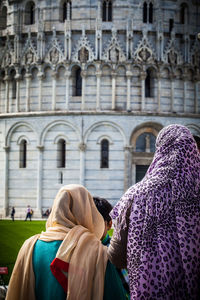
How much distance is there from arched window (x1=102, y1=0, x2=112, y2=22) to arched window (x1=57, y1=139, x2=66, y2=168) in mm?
8286

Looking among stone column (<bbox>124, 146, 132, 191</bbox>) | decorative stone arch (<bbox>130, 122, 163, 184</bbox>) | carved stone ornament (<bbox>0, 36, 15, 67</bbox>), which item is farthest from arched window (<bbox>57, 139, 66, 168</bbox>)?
carved stone ornament (<bbox>0, 36, 15, 67</bbox>)

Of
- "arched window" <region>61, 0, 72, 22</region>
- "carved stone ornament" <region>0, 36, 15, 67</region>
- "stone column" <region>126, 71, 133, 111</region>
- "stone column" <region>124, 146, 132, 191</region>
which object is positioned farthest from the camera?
"carved stone ornament" <region>0, 36, 15, 67</region>

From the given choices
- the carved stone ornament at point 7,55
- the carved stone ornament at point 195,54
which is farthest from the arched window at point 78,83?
the carved stone ornament at point 195,54

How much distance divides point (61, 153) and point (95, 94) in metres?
4.18

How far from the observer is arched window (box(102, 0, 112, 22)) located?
31406 millimetres

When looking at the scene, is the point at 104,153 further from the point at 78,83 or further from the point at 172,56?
the point at 172,56

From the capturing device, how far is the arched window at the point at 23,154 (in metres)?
31.3

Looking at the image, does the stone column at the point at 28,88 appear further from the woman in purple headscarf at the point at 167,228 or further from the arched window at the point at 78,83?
the woman in purple headscarf at the point at 167,228

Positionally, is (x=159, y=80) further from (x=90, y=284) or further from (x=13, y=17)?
(x=90, y=284)

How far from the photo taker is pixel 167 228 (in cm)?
388

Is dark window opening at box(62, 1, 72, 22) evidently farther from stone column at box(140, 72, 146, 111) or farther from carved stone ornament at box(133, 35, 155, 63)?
stone column at box(140, 72, 146, 111)

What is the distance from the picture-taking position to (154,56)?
30.6m

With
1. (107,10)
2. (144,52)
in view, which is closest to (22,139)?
(144,52)

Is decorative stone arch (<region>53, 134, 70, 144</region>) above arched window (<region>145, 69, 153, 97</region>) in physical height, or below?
below
